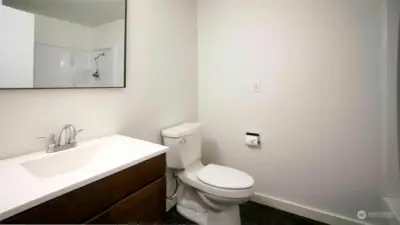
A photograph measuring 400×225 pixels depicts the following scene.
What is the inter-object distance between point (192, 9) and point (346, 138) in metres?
1.75

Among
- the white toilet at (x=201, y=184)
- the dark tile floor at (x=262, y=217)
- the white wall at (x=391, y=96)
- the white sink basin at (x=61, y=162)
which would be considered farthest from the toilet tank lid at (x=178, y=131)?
the white wall at (x=391, y=96)

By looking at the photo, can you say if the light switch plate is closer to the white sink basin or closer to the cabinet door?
the cabinet door

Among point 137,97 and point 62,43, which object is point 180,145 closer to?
point 137,97

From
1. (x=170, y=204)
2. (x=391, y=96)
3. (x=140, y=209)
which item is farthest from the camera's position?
(x=170, y=204)

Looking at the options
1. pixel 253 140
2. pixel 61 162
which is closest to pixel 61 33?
pixel 61 162

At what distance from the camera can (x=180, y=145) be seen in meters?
1.67

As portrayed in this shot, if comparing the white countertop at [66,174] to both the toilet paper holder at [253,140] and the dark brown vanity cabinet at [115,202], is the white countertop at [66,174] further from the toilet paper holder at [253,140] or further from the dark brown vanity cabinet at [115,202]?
the toilet paper holder at [253,140]

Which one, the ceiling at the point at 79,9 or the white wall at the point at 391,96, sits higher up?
the ceiling at the point at 79,9

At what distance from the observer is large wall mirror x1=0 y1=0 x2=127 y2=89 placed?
1.00m

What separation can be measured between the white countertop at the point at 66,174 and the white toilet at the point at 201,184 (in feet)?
1.52

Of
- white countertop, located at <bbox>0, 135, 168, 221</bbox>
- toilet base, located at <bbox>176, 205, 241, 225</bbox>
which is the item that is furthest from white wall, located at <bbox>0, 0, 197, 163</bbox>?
toilet base, located at <bbox>176, 205, 241, 225</bbox>

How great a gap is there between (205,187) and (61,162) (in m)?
0.89

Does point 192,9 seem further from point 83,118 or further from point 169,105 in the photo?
point 83,118

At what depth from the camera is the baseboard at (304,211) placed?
1.66 metres
